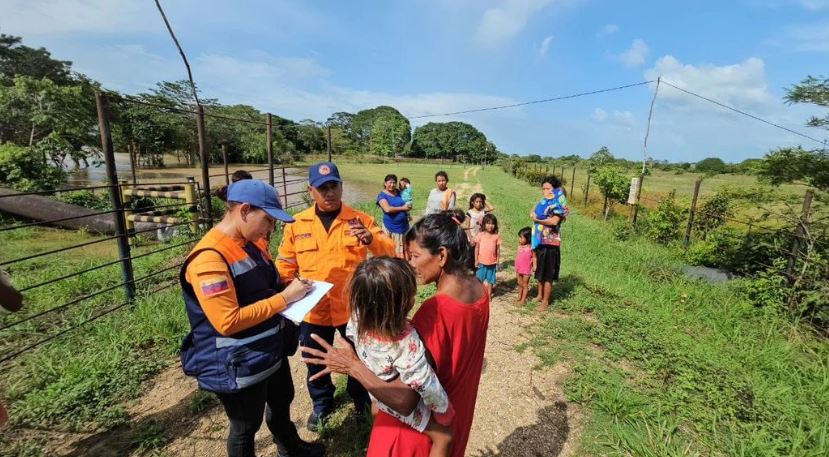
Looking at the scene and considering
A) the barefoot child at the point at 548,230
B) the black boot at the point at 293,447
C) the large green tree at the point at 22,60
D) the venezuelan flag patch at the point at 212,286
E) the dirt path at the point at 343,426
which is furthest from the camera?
the large green tree at the point at 22,60

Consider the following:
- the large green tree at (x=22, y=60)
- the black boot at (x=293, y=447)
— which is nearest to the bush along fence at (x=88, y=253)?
the black boot at (x=293, y=447)

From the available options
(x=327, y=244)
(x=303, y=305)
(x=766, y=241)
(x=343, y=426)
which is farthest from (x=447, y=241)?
(x=766, y=241)

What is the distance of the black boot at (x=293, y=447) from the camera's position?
2.30 m

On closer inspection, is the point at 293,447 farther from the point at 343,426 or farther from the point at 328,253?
the point at 328,253

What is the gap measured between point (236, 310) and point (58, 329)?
3.59m

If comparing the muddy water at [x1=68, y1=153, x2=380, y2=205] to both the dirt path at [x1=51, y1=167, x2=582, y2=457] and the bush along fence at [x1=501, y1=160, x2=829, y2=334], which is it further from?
the bush along fence at [x1=501, y1=160, x2=829, y2=334]

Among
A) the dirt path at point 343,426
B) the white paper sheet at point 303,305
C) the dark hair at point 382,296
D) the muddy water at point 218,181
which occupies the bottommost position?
the dirt path at point 343,426

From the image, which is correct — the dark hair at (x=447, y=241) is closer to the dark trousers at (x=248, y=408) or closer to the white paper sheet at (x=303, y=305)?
the white paper sheet at (x=303, y=305)

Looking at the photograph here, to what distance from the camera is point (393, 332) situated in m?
1.16

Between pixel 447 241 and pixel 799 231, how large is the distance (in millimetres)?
6052

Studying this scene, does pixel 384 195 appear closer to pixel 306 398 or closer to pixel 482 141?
pixel 306 398

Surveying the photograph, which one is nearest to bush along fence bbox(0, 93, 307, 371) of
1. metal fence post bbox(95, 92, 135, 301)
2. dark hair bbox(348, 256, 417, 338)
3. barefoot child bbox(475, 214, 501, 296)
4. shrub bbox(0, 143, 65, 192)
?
metal fence post bbox(95, 92, 135, 301)

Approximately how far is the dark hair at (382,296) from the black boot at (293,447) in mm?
1604

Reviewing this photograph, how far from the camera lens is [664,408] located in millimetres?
2973
